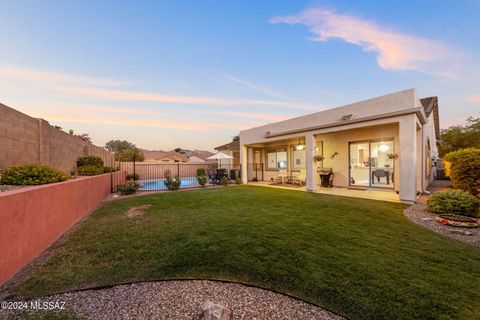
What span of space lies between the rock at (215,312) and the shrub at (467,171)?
8955 mm

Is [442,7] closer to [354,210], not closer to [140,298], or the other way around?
[354,210]

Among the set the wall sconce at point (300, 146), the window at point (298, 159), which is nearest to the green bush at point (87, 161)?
the wall sconce at point (300, 146)

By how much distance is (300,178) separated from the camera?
12.4 meters

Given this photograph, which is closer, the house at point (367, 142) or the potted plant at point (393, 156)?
the house at point (367, 142)

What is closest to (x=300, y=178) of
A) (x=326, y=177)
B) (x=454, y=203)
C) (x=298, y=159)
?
(x=298, y=159)

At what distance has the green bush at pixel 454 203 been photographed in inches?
200

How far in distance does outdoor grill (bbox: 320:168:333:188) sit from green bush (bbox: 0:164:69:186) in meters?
10.8

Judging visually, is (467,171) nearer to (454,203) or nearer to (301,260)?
(454,203)

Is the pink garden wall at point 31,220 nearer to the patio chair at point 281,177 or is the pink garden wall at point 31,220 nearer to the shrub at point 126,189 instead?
the shrub at point 126,189

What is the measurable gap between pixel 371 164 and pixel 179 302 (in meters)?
10.7

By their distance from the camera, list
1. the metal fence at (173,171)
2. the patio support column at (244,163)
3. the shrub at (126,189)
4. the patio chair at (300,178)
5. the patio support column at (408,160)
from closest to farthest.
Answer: the patio support column at (408,160) < the shrub at (126,189) < the patio chair at (300,178) < the patio support column at (244,163) < the metal fence at (173,171)

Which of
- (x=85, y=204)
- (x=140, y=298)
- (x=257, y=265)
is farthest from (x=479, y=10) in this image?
(x=85, y=204)

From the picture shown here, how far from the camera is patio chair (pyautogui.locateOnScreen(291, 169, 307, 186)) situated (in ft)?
39.3

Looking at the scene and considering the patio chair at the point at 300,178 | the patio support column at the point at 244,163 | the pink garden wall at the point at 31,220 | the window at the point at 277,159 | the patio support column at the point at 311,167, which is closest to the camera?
the pink garden wall at the point at 31,220
